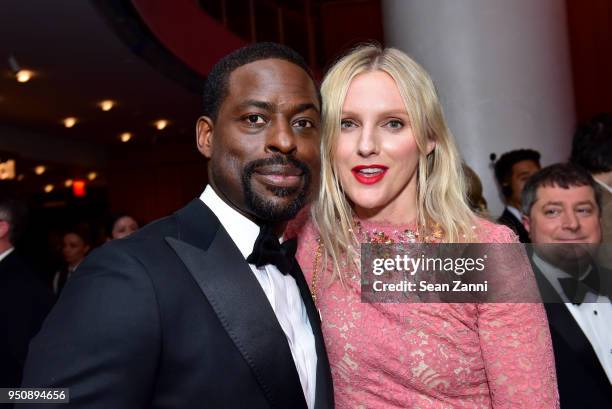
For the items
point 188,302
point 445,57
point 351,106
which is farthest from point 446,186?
point 445,57

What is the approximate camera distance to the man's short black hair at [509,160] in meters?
3.58

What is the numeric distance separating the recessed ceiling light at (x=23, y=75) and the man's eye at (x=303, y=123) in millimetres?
5505

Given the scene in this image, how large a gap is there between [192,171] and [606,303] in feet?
30.3

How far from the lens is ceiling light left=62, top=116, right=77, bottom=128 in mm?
8359

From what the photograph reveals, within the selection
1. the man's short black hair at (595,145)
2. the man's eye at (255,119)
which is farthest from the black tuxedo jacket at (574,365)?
the man's short black hair at (595,145)

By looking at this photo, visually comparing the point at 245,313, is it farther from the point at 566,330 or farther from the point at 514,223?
the point at 514,223

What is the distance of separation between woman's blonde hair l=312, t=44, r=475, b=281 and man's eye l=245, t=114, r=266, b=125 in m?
0.32

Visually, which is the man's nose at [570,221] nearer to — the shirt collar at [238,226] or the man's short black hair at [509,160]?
the shirt collar at [238,226]

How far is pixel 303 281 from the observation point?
4.84 feet

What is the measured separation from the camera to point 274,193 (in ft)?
4.18

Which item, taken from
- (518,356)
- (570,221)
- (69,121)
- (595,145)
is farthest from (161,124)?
(518,356)

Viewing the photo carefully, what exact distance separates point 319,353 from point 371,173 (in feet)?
1.47

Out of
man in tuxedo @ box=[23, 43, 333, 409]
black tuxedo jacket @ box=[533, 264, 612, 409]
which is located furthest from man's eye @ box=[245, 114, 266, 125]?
black tuxedo jacket @ box=[533, 264, 612, 409]

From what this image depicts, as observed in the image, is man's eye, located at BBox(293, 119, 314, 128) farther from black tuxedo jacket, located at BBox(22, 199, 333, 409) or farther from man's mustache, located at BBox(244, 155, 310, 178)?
black tuxedo jacket, located at BBox(22, 199, 333, 409)
